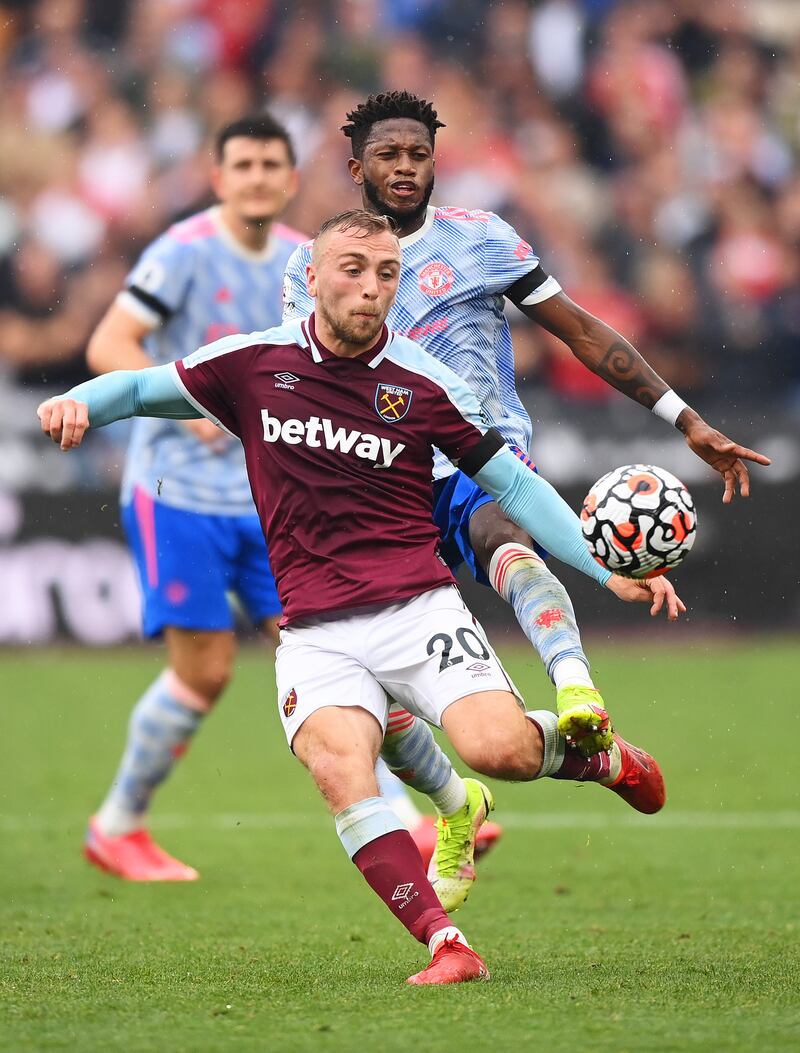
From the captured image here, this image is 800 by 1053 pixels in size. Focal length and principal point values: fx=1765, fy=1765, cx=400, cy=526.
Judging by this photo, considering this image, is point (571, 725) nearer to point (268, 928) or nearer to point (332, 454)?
point (332, 454)

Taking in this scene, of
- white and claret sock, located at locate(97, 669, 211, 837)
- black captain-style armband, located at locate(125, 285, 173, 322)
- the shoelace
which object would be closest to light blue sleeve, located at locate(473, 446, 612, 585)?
the shoelace

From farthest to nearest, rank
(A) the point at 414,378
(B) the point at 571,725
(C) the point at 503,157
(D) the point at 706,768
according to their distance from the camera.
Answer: (C) the point at 503,157, (D) the point at 706,768, (A) the point at 414,378, (B) the point at 571,725

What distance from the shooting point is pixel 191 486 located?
7637mm

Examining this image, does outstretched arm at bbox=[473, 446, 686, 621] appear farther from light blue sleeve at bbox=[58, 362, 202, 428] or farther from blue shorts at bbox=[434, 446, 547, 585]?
light blue sleeve at bbox=[58, 362, 202, 428]

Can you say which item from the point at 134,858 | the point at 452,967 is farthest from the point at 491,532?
the point at 134,858

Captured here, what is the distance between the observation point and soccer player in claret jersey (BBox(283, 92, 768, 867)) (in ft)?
18.6

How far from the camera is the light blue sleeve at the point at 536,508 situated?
516 cm

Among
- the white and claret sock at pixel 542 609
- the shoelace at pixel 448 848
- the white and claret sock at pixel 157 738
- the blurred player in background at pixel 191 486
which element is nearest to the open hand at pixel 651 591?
the white and claret sock at pixel 542 609

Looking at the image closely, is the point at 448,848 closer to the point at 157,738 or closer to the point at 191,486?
the point at 157,738

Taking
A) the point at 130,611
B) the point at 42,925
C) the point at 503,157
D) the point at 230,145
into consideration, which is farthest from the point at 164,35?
the point at 42,925

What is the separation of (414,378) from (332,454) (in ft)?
1.07

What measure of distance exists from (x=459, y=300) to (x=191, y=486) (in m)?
2.23

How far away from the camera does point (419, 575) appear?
5105 mm

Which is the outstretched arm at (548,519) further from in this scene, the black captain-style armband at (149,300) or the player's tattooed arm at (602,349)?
the black captain-style armband at (149,300)
